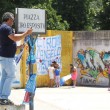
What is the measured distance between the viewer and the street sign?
25.4 feet

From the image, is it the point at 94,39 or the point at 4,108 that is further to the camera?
the point at 94,39

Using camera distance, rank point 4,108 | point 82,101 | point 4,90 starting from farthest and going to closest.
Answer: point 82,101 < point 4,90 < point 4,108

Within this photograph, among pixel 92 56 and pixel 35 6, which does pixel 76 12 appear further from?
pixel 92 56

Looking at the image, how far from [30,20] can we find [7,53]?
2.73ft

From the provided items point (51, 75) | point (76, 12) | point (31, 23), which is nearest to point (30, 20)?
point (31, 23)

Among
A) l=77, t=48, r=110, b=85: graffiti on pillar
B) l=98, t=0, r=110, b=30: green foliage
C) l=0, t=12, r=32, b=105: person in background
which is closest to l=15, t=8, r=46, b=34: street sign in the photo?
l=0, t=12, r=32, b=105: person in background

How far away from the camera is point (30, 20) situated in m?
7.89

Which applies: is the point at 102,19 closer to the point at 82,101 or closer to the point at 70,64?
the point at 70,64

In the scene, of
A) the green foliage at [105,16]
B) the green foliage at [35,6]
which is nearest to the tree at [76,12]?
the green foliage at [105,16]

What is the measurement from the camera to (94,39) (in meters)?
21.8

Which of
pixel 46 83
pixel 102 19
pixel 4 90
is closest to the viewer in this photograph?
pixel 4 90

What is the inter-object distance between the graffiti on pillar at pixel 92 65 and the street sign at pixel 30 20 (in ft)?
45.4

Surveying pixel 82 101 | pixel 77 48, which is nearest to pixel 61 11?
pixel 77 48

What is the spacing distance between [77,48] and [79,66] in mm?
979
